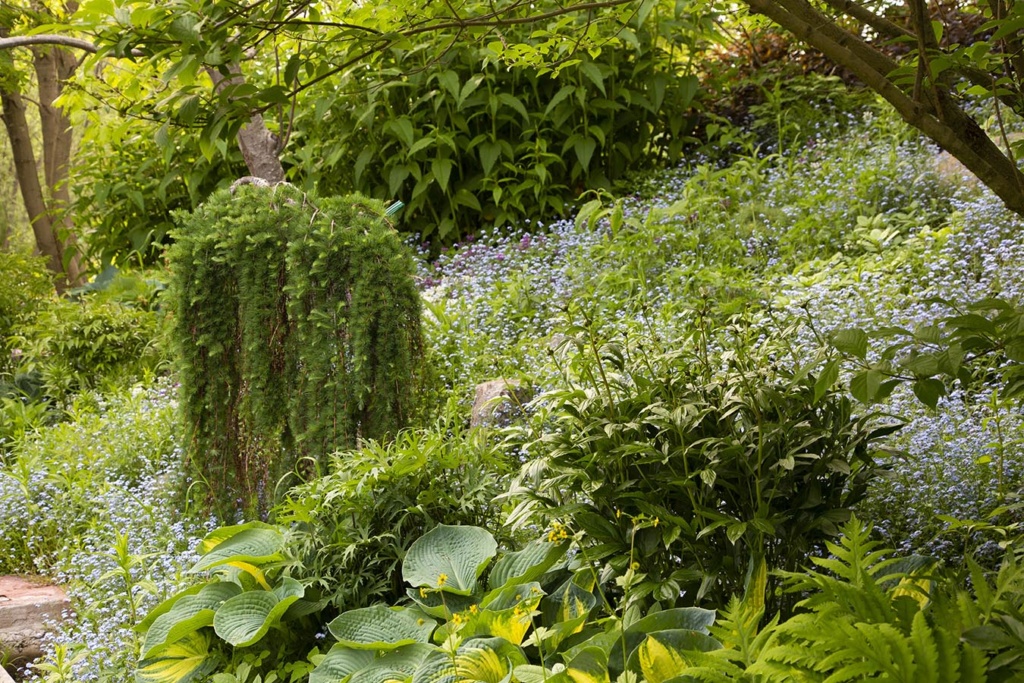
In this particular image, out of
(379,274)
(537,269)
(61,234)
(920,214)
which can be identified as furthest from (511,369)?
(61,234)

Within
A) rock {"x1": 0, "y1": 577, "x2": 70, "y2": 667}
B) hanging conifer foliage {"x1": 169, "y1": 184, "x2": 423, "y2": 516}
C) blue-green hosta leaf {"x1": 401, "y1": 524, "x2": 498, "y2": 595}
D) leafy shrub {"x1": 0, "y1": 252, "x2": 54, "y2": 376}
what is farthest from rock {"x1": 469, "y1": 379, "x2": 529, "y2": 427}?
leafy shrub {"x1": 0, "y1": 252, "x2": 54, "y2": 376}

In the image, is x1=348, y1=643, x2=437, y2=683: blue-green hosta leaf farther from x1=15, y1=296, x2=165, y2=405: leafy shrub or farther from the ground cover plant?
x1=15, y1=296, x2=165, y2=405: leafy shrub

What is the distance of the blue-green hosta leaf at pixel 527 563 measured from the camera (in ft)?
8.77

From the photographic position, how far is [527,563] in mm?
2752

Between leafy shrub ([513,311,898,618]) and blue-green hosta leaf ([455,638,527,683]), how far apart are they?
33 cm

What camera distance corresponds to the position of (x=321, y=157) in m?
6.92

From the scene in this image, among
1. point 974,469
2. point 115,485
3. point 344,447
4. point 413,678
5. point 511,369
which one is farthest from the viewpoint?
point 511,369

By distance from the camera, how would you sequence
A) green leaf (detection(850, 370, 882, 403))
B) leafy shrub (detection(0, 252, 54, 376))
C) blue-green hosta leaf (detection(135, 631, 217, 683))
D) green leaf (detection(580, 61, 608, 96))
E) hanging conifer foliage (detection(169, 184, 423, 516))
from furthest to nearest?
1. leafy shrub (detection(0, 252, 54, 376))
2. green leaf (detection(580, 61, 608, 96))
3. hanging conifer foliage (detection(169, 184, 423, 516))
4. blue-green hosta leaf (detection(135, 631, 217, 683))
5. green leaf (detection(850, 370, 882, 403))

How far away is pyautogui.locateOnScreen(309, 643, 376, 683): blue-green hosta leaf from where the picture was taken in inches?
100

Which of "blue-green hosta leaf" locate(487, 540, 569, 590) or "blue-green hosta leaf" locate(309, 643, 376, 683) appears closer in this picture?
"blue-green hosta leaf" locate(309, 643, 376, 683)

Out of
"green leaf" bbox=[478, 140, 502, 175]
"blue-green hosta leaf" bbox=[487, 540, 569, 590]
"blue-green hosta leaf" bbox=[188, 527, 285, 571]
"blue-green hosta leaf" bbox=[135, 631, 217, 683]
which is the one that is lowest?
"blue-green hosta leaf" bbox=[135, 631, 217, 683]

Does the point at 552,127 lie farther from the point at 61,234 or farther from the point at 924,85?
the point at 924,85

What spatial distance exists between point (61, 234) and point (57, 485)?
378cm

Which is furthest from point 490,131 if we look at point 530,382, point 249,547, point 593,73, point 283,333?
point 249,547
